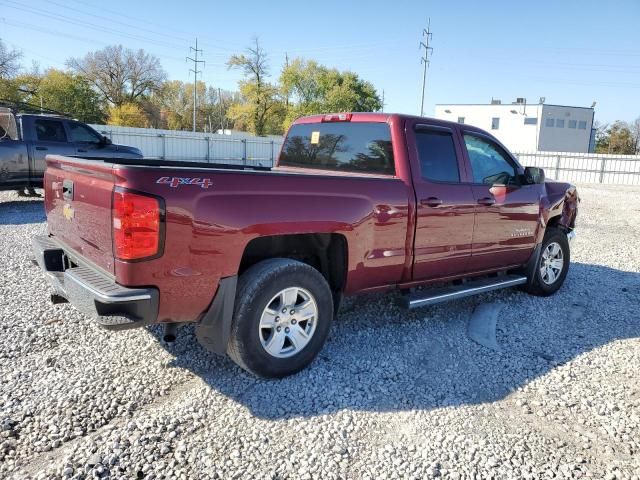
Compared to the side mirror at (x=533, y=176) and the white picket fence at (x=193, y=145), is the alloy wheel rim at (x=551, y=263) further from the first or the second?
the white picket fence at (x=193, y=145)

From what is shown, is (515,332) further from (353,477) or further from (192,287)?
(192,287)

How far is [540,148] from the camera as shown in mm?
65438

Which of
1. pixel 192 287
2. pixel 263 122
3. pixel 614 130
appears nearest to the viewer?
pixel 192 287

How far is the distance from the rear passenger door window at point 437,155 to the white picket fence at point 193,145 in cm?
2108

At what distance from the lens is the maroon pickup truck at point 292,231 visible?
113 inches

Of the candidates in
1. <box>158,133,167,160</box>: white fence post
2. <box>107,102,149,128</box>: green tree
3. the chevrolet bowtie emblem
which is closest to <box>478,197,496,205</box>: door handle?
the chevrolet bowtie emblem

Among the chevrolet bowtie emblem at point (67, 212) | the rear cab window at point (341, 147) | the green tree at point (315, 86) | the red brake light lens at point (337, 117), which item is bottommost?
the chevrolet bowtie emblem at point (67, 212)

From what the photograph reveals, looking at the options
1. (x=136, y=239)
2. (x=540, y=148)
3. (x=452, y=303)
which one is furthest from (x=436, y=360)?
(x=540, y=148)

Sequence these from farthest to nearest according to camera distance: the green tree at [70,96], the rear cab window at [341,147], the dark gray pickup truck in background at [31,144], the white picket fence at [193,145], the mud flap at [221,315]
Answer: the green tree at [70,96] < the white picket fence at [193,145] < the dark gray pickup truck in background at [31,144] < the rear cab window at [341,147] < the mud flap at [221,315]

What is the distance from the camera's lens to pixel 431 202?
4.23m

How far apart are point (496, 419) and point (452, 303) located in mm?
2344

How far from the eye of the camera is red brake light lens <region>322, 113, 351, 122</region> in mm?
4711

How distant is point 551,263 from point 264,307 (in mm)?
4155

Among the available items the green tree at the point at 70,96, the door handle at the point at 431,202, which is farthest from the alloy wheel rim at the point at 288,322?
the green tree at the point at 70,96
